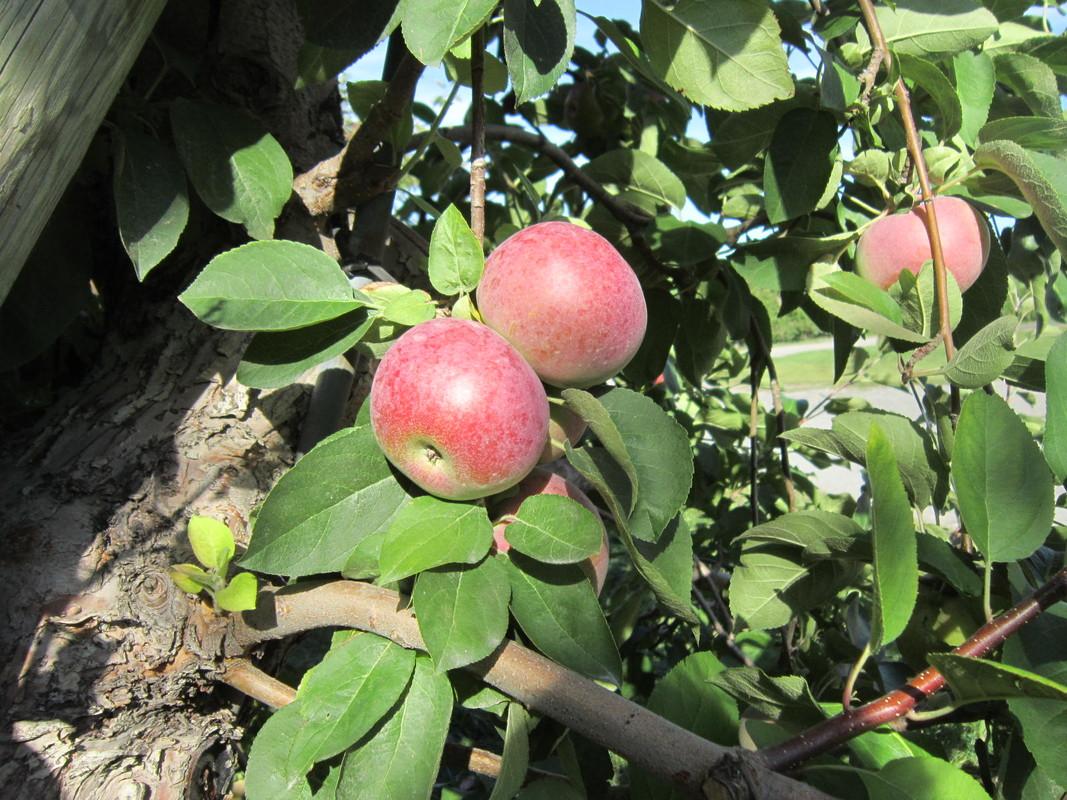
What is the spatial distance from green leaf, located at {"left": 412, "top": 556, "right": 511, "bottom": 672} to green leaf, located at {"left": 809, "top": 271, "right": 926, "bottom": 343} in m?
0.48

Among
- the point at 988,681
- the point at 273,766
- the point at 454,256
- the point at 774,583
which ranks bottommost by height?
the point at 774,583

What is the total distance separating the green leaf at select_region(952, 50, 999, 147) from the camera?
91 cm

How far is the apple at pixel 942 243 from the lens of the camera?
881 millimetres

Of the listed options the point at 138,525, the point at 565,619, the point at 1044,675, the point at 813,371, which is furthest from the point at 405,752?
the point at 813,371

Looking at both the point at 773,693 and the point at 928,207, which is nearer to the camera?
the point at 773,693

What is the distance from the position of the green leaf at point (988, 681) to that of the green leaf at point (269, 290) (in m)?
0.52

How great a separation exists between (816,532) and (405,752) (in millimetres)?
459

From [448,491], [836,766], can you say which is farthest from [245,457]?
[836,766]

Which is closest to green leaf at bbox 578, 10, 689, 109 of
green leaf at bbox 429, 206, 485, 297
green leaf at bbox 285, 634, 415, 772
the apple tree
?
the apple tree

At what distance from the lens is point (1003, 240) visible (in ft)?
4.20

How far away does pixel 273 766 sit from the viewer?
65 cm

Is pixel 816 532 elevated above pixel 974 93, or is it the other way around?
pixel 974 93

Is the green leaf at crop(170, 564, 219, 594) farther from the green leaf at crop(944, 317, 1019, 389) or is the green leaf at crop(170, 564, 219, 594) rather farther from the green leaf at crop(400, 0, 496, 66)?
the green leaf at crop(944, 317, 1019, 389)

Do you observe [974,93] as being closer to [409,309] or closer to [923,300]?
[923,300]
